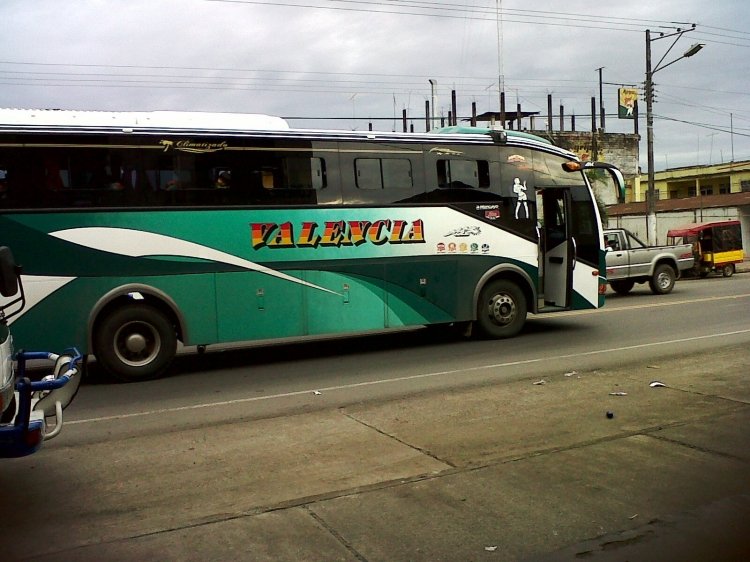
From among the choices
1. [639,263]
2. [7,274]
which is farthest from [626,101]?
[7,274]

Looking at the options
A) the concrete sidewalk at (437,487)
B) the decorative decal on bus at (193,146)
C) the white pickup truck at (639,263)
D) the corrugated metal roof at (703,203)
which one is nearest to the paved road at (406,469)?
the concrete sidewalk at (437,487)

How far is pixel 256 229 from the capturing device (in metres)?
10.3

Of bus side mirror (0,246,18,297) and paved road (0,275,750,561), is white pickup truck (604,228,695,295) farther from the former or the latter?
bus side mirror (0,246,18,297)

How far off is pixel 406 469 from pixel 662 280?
16773 millimetres

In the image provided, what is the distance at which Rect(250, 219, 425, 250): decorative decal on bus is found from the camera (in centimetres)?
1038

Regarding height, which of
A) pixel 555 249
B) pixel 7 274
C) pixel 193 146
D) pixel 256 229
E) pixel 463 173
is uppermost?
pixel 193 146

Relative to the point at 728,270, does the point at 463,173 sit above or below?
above

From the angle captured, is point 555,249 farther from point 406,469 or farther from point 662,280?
point 662,280

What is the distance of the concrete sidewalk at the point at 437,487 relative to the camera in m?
4.27

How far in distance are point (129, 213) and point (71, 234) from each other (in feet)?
2.54

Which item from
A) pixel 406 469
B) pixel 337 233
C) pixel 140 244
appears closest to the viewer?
pixel 406 469

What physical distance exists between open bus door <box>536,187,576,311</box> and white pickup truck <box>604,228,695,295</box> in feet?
23.4

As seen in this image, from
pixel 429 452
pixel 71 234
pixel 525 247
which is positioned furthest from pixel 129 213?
pixel 525 247

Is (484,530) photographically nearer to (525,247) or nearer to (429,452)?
(429,452)
